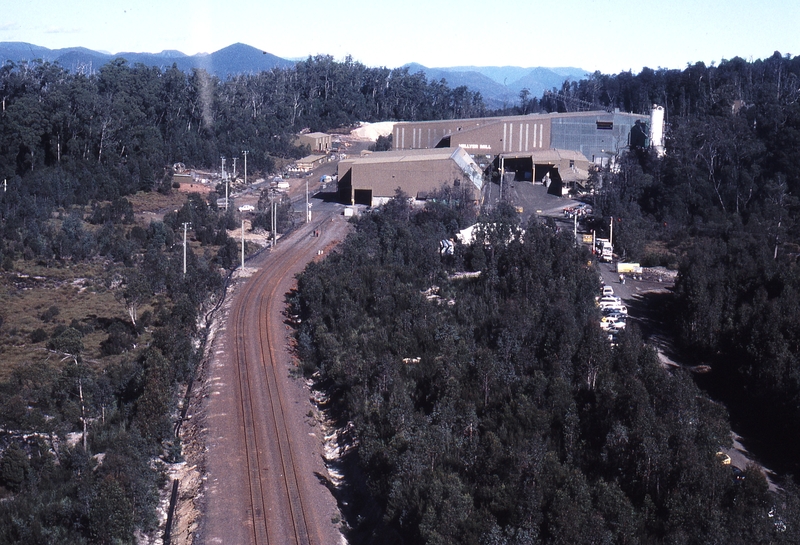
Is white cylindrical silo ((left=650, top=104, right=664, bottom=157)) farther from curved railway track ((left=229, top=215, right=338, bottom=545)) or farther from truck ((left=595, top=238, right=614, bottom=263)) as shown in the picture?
curved railway track ((left=229, top=215, right=338, bottom=545))

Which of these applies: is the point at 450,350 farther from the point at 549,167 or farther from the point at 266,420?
the point at 549,167

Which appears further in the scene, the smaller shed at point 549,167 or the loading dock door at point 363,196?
the smaller shed at point 549,167

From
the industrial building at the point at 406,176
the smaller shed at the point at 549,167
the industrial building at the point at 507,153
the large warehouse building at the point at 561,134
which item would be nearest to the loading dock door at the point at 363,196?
the industrial building at the point at 507,153

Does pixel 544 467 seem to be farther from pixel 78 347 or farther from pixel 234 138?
pixel 234 138

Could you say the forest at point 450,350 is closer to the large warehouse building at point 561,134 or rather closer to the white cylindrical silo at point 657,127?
the white cylindrical silo at point 657,127

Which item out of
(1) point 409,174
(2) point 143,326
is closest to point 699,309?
(2) point 143,326

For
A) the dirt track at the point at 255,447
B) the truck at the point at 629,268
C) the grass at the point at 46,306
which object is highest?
the truck at the point at 629,268

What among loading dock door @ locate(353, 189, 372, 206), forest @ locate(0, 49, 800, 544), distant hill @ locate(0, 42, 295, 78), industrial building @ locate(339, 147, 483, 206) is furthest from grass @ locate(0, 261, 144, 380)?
distant hill @ locate(0, 42, 295, 78)
